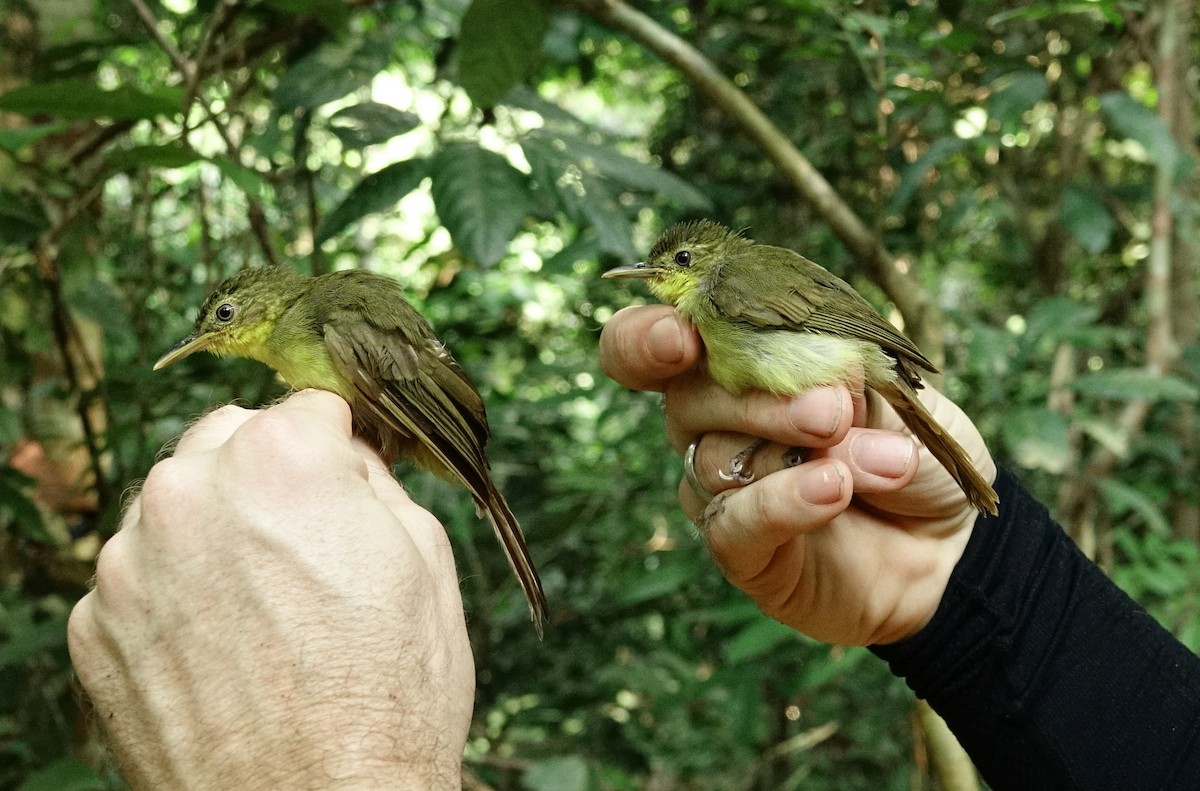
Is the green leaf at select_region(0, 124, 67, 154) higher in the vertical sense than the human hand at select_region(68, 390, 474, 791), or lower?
higher

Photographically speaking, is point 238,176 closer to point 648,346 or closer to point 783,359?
point 648,346

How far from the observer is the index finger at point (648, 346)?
199cm

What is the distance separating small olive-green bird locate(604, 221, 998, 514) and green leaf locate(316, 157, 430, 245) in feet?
2.33

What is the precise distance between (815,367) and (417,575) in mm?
962

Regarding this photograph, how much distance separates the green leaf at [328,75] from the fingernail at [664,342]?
102 cm

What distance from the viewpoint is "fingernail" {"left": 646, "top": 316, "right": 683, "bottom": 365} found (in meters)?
1.98

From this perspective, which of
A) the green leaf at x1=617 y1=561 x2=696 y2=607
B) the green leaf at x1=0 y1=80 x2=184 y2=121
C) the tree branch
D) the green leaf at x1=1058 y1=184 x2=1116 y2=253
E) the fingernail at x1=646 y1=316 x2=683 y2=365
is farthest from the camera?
the green leaf at x1=617 y1=561 x2=696 y2=607

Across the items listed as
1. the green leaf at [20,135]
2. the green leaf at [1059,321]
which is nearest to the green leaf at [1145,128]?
the green leaf at [1059,321]

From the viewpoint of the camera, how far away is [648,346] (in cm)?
198

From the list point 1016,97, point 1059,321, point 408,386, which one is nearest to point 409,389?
point 408,386

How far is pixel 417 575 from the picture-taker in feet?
4.63

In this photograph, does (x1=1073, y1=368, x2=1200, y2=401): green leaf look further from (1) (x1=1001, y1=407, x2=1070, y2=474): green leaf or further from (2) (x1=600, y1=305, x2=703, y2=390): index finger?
(2) (x1=600, y1=305, x2=703, y2=390): index finger

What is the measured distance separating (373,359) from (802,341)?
961 millimetres

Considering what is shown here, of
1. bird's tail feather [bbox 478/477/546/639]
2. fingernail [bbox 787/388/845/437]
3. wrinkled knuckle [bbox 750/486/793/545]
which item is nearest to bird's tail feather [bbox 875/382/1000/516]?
fingernail [bbox 787/388/845/437]
